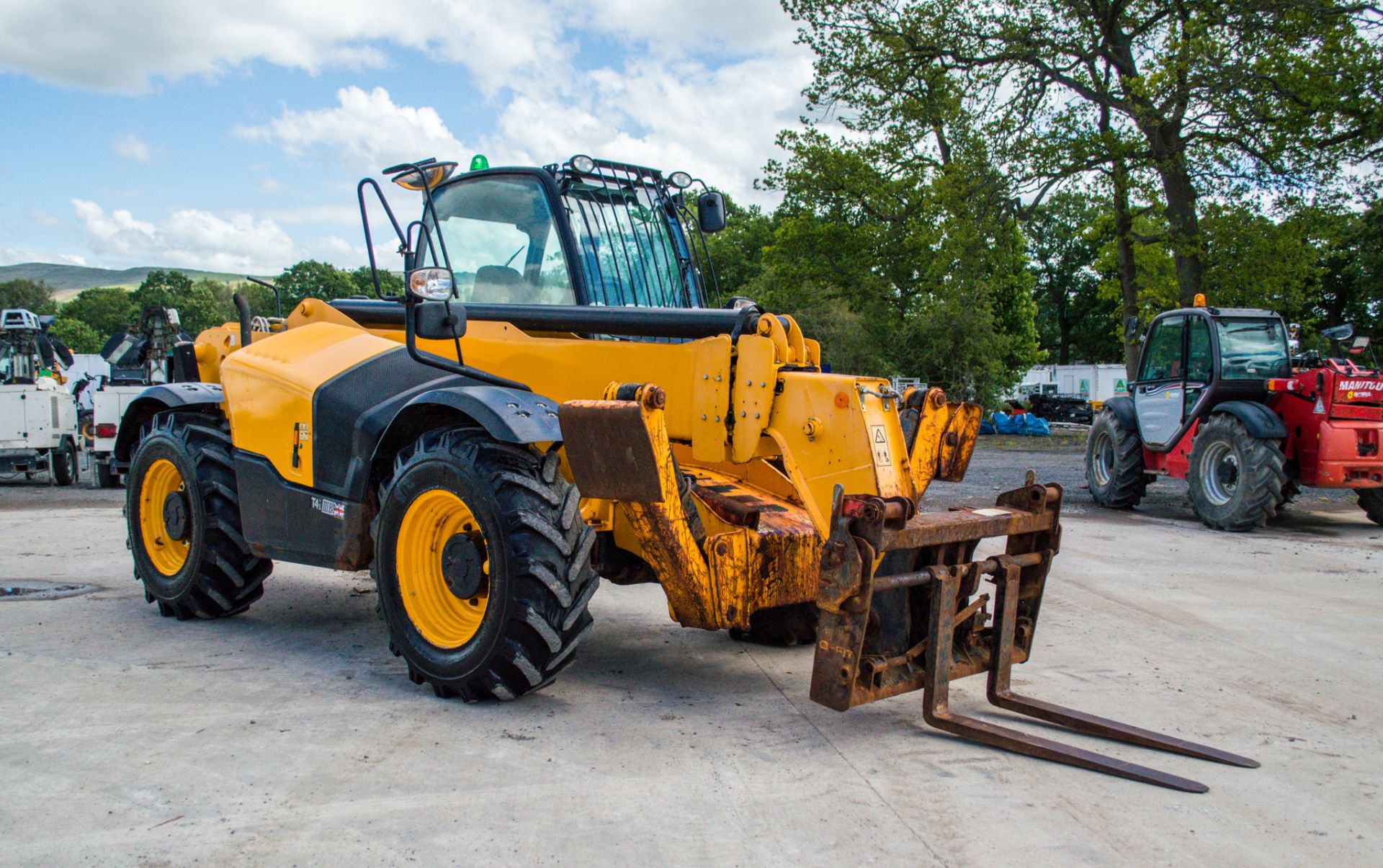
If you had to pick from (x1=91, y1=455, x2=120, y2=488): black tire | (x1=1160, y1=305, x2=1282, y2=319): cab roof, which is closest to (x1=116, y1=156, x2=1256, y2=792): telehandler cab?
(x1=1160, y1=305, x2=1282, y2=319): cab roof

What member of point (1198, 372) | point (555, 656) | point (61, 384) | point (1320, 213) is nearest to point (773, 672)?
point (555, 656)

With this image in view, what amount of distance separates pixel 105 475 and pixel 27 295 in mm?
75438

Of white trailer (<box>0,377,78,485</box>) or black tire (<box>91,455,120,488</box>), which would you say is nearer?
white trailer (<box>0,377,78,485</box>)

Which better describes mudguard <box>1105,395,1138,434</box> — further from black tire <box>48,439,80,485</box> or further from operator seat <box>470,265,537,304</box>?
black tire <box>48,439,80,485</box>

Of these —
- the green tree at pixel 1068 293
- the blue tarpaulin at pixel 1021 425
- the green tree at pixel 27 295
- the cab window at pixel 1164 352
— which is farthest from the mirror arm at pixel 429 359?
the green tree at pixel 27 295

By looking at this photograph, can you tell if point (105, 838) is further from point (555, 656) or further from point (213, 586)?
point (213, 586)

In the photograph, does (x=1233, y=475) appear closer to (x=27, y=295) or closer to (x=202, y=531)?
(x=202, y=531)

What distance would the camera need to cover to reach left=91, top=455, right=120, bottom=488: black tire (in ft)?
53.8

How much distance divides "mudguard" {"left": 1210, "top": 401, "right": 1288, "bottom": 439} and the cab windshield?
0.45 metres

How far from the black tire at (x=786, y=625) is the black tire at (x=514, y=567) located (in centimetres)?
161

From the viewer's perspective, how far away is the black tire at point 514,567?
4250 millimetres

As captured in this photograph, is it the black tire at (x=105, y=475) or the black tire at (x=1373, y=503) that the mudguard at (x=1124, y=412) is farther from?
the black tire at (x=105, y=475)

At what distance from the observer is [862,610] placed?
12.9ft

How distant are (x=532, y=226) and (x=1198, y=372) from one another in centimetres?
918
